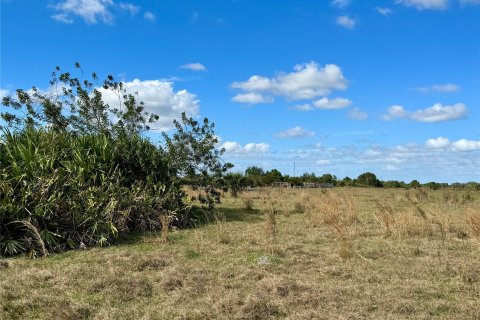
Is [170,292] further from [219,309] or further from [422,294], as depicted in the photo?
[422,294]

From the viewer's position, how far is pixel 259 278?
634 centimetres

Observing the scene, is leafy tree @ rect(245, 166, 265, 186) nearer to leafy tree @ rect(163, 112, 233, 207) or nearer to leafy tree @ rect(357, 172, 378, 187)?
leafy tree @ rect(357, 172, 378, 187)

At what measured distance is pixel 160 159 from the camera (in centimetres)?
1258

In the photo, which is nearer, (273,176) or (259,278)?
(259,278)

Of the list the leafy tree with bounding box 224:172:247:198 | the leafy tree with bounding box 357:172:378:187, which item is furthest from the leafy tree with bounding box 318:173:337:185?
the leafy tree with bounding box 224:172:247:198

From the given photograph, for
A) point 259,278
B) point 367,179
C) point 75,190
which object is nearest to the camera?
point 259,278

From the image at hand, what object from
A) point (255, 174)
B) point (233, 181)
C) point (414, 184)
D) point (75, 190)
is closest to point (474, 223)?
point (233, 181)

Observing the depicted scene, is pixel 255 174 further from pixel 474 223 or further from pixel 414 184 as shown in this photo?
pixel 474 223

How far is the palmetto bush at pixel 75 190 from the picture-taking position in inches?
345

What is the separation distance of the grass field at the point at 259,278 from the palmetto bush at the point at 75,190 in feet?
2.05

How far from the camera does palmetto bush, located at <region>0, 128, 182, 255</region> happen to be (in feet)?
28.7

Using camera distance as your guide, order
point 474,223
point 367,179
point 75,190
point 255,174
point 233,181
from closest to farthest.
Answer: point 474,223
point 75,190
point 233,181
point 255,174
point 367,179

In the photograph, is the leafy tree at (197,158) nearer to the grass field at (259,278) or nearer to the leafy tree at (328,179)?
the grass field at (259,278)

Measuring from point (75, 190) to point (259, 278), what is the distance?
5.36 metres
